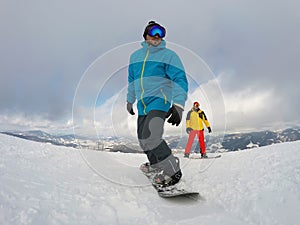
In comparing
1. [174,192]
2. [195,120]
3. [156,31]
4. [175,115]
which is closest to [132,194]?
[174,192]

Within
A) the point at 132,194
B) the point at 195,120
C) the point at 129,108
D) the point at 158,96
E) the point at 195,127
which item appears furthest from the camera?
the point at 195,120

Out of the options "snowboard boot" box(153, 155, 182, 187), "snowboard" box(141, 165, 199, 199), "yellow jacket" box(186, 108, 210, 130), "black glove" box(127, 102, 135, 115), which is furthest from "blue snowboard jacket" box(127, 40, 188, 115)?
"yellow jacket" box(186, 108, 210, 130)

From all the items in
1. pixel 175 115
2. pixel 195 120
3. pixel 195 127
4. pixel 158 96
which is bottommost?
pixel 195 127

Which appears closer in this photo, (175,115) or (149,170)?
(175,115)

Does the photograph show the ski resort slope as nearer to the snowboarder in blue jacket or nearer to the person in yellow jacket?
the snowboarder in blue jacket

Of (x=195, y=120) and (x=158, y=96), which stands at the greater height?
(x=158, y=96)

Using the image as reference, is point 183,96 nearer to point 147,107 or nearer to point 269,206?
point 147,107

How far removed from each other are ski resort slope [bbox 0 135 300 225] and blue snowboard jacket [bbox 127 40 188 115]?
1.20 meters

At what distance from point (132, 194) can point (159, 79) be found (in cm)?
162

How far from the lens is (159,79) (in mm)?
3555

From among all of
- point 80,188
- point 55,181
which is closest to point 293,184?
point 80,188

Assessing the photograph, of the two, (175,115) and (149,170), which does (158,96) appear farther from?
(149,170)

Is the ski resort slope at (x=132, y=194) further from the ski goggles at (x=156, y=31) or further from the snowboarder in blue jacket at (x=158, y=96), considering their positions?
the ski goggles at (x=156, y=31)

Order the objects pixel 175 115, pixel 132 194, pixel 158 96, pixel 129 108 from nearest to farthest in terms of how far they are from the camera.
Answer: pixel 132 194 → pixel 175 115 → pixel 158 96 → pixel 129 108
